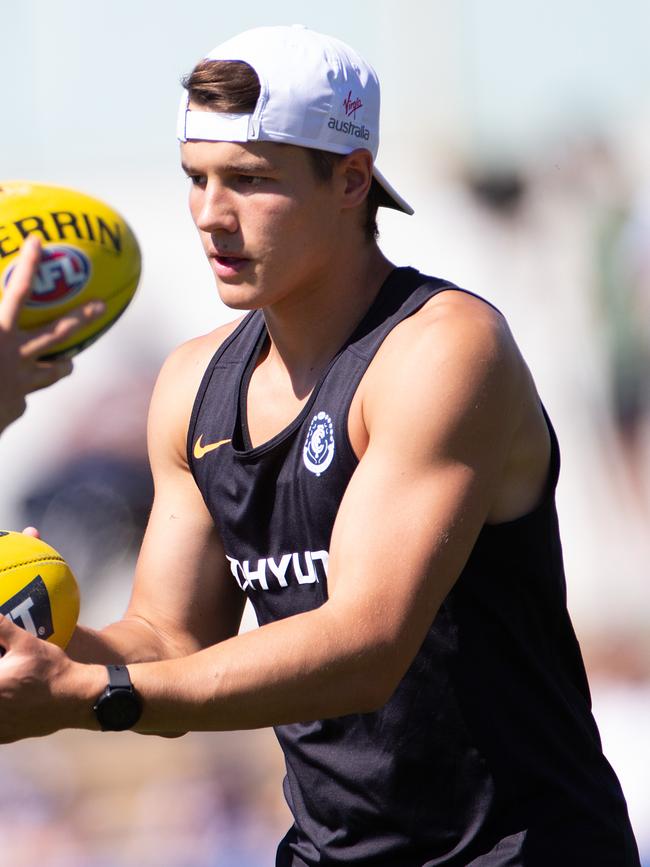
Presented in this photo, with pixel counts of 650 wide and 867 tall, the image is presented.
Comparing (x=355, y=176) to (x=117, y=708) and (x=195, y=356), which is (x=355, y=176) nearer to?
(x=195, y=356)

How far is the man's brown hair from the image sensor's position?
3.12 m

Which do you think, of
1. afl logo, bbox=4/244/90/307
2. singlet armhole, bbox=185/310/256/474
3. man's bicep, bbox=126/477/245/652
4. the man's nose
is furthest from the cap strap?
man's bicep, bbox=126/477/245/652

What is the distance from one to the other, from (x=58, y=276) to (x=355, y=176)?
0.77 m

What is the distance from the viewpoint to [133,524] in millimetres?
6059

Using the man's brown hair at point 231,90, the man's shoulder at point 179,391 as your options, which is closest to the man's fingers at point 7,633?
the man's shoulder at point 179,391

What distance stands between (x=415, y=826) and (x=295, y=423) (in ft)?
3.06

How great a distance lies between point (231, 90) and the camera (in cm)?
316

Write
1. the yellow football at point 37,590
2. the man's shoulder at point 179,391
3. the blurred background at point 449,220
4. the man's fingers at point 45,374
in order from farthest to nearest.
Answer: the blurred background at point 449,220, the man's shoulder at point 179,391, the yellow football at point 37,590, the man's fingers at point 45,374

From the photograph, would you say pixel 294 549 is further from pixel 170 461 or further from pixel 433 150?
pixel 433 150

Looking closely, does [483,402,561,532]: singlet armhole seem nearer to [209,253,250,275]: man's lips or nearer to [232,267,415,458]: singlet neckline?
[232,267,415,458]: singlet neckline

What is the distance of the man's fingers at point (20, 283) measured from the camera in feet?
9.25

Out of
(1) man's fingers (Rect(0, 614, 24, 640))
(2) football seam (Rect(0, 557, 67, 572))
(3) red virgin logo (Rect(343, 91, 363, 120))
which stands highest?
(3) red virgin logo (Rect(343, 91, 363, 120))

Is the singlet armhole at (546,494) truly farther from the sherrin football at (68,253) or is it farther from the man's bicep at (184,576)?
the sherrin football at (68,253)

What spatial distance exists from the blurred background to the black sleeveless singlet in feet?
9.39
